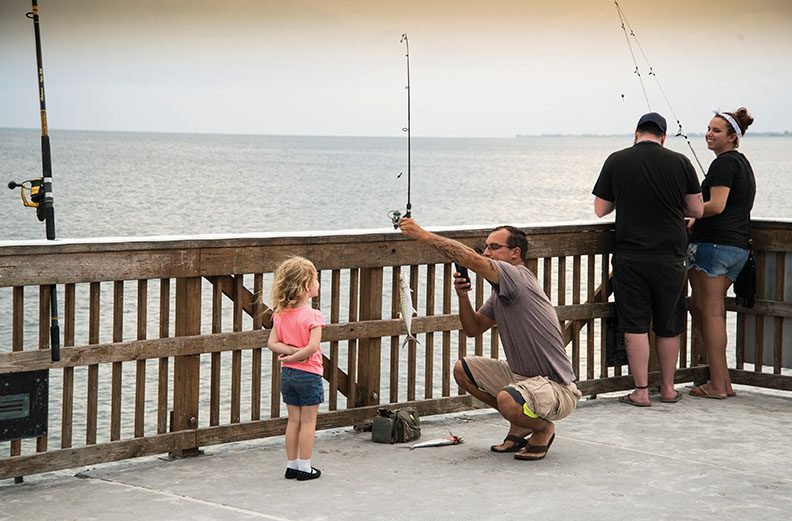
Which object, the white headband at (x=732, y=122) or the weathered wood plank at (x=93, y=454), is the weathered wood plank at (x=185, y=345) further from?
the white headband at (x=732, y=122)

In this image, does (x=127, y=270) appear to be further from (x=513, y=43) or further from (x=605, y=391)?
(x=513, y=43)

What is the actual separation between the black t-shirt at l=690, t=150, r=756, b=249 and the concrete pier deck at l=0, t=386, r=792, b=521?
4.19ft

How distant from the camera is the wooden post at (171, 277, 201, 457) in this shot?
20.4 ft

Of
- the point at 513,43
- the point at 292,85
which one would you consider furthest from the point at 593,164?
the point at 292,85

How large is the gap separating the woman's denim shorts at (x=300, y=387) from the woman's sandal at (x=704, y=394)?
3244mm

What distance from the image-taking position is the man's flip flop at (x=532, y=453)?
6.20 metres

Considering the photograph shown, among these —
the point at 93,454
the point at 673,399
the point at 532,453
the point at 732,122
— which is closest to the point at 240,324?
the point at 93,454

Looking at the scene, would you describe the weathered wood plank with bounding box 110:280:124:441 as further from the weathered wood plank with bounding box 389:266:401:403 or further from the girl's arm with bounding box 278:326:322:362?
the weathered wood plank with bounding box 389:266:401:403

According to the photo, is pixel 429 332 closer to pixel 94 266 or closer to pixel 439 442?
pixel 439 442

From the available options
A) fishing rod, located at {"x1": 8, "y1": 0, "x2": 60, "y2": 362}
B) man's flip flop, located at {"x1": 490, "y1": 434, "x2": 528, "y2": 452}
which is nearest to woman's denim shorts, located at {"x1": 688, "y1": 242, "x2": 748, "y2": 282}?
man's flip flop, located at {"x1": 490, "y1": 434, "x2": 528, "y2": 452}

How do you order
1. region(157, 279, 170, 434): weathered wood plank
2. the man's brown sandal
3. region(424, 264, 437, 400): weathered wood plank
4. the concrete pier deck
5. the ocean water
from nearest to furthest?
the concrete pier deck → region(157, 279, 170, 434): weathered wood plank → the man's brown sandal → region(424, 264, 437, 400): weathered wood plank → the ocean water

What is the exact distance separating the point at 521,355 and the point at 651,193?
1.71 meters

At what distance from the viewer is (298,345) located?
5.66 metres

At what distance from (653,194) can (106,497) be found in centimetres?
362
